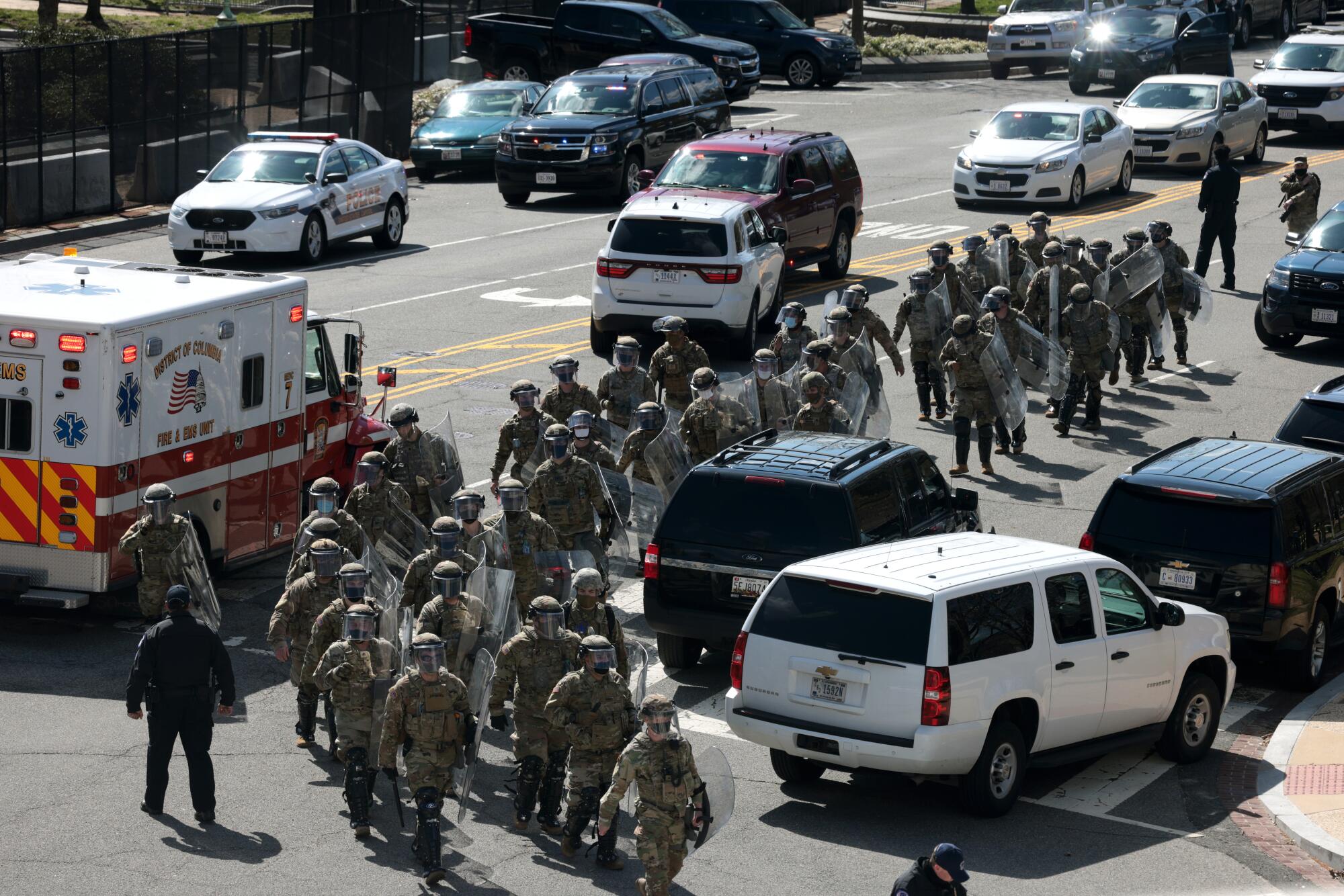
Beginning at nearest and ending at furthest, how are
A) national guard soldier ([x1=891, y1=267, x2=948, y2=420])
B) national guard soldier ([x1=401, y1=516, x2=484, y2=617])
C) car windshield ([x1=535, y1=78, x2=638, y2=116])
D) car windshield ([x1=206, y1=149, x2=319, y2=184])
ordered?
national guard soldier ([x1=401, y1=516, x2=484, y2=617])
national guard soldier ([x1=891, y1=267, x2=948, y2=420])
car windshield ([x1=206, y1=149, x2=319, y2=184])
car windshield ([x1=535, y1=78, x2=638, y2=116])

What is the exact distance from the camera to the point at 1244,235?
31.2m

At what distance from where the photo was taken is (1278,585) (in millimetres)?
13680

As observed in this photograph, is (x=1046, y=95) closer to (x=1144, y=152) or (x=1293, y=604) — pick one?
(x=1144, y=152)

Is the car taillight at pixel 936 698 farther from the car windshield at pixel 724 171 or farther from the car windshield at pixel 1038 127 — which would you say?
the car windshield at pixel 1038 127

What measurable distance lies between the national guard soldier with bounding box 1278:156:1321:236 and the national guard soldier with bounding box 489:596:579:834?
2049 centimetres

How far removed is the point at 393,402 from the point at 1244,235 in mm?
16440

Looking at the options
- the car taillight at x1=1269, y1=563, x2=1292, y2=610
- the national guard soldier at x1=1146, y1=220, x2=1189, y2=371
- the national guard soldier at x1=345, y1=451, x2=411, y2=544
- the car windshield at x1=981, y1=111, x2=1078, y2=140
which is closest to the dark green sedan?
the car windshield at x1=981, y1=111, x2=1078, y2=140

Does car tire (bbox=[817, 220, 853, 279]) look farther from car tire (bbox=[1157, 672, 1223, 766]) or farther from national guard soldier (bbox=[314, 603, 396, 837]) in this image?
national guard soldier (bbox=[314, 603, 396, 837])

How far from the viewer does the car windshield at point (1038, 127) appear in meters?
32.7

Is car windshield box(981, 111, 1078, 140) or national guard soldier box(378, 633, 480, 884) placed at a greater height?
car windshield box(981, 111, 1078, 140)

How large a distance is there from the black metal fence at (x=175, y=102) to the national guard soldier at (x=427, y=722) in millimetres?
21214

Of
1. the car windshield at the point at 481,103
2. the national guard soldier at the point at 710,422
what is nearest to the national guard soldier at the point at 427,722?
the national guard soldier at the point at 710,422

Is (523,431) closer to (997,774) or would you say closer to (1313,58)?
(997,774)

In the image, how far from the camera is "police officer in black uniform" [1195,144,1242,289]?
87.9 feet
